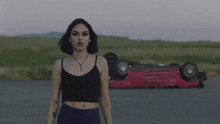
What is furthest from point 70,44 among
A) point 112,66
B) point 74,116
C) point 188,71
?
point 188,71

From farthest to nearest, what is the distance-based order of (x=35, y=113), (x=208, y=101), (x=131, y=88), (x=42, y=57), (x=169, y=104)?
(x=42, y=57) → (x=131, y=88) → (x=208, y=101) → (x=169, y=104) → (x=35, y=113)

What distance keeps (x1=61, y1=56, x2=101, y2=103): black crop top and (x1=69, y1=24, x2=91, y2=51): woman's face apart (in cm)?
20

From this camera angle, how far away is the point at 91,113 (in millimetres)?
3000

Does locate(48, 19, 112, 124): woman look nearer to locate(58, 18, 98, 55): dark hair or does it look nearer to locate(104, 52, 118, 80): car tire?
locate(58, 18, 98, 55): dark hair

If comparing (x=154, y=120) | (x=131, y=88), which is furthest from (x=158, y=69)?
(x=154, y=120)

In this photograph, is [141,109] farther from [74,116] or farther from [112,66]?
[74,116]

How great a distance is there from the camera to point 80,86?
297cm

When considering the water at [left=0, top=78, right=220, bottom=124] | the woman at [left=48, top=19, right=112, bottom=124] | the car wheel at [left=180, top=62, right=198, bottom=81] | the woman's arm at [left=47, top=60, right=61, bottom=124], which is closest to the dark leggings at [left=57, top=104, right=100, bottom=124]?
the woman at [left=48, top=19, right=112, bottom=124]

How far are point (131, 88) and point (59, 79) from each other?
565 inches

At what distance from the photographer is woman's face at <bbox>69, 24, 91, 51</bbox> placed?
9.77 feet

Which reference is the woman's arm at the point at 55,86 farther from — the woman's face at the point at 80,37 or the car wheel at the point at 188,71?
the car wheel at the point at 188,71

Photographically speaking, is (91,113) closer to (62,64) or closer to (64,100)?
(64,100)

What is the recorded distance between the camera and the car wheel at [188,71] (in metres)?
16.5

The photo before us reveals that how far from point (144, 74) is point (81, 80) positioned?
13198mm
